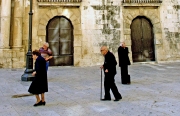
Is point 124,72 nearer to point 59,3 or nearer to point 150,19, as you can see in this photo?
point 59,3

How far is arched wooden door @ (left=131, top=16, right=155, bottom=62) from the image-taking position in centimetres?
1608

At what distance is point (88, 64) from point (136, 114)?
10.5m

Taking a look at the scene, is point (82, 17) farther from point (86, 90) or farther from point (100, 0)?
point (86, 90)

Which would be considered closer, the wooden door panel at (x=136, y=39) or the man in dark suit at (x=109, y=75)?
the man in dark suit at (x=109, y=75)

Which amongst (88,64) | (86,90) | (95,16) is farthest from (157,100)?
(95,16)

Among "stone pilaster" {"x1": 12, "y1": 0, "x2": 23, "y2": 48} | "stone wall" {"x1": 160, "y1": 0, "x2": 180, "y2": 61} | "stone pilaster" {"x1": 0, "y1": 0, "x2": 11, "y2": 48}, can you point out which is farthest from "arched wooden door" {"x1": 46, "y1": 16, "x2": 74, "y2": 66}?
"stone wall" {"x1": 160, "y1": 0, "x2": 180, "y2": 61}

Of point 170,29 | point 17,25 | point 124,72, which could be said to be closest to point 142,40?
point 170,29

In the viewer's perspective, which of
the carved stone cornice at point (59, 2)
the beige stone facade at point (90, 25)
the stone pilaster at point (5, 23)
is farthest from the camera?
the carved stone cornice at point (59, 2)

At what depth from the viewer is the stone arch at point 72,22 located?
1467 cm

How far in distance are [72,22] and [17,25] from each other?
3870 mm

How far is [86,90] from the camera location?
744 centimetres

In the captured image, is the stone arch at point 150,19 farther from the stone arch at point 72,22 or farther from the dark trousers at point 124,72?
the dark trousers at point 124,72

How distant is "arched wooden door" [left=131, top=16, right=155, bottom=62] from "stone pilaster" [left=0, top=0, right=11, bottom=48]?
360 inches

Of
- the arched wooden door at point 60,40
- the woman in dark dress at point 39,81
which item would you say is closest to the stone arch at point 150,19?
the arched wooden door at point 60,40
